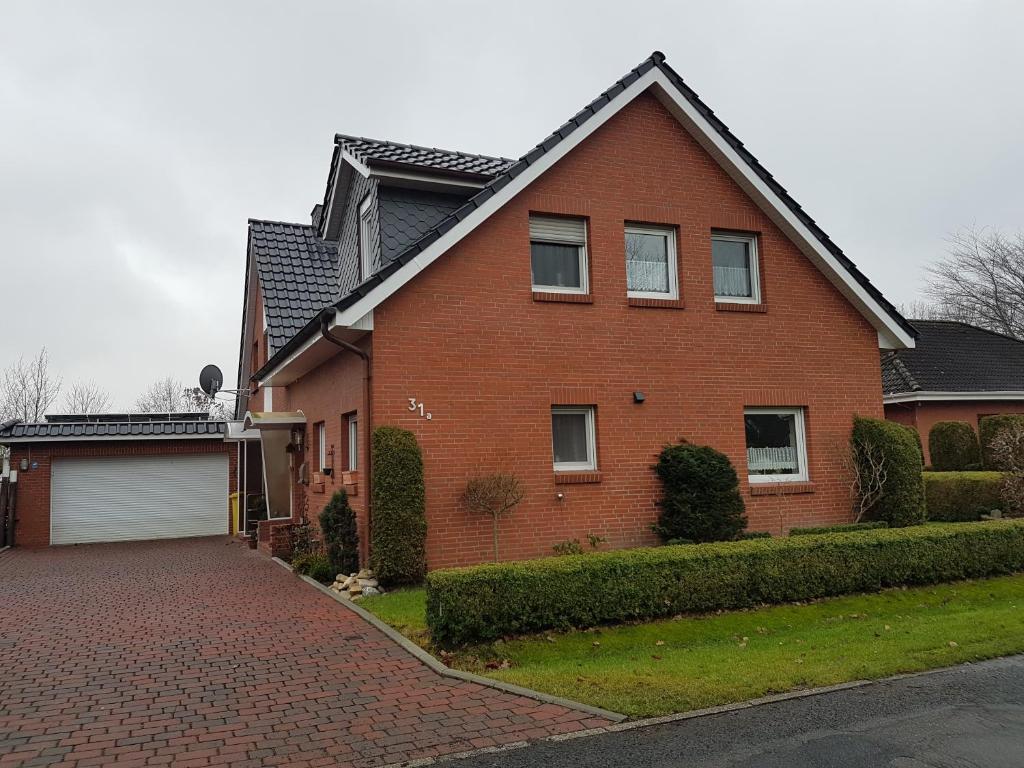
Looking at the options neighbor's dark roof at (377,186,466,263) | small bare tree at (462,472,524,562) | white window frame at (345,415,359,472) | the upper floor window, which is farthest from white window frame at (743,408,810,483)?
white window frame at (345,415,359,472)

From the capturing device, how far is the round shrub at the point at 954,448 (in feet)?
65.3

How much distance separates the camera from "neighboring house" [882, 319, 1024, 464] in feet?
75.5

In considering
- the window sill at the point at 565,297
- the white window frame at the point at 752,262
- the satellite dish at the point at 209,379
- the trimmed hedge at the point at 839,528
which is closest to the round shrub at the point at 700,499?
the trimmed hedge at the point at 839,528

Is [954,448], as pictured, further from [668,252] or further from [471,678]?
[471,678]

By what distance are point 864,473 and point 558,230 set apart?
6.61 metres

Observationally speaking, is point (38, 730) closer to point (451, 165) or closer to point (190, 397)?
point (451, 165)

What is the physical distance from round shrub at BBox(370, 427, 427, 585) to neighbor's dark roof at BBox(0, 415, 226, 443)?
1439cm

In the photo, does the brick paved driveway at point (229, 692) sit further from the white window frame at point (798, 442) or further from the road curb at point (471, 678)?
the white window frame at point (798, 442)

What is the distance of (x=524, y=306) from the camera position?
460 inches

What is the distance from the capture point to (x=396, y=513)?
9.98 metres

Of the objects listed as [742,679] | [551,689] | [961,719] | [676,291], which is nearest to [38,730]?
[551,689]

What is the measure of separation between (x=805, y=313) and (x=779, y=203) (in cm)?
195

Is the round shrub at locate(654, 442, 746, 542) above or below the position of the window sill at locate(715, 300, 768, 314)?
below

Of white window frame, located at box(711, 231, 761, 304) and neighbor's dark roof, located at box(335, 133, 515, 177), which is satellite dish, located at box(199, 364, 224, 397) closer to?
neighbor's dark roof, located at box(335, 133, 515, 177)
